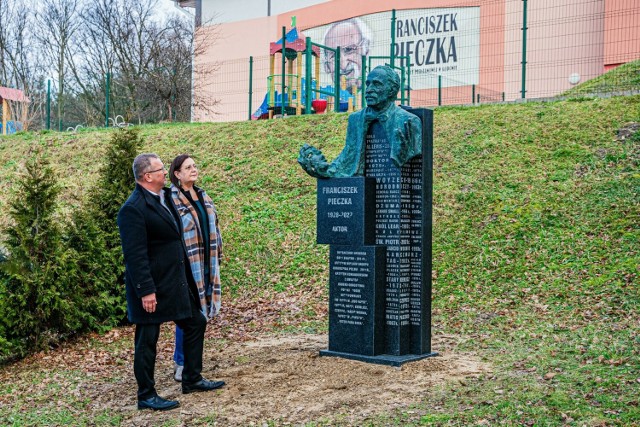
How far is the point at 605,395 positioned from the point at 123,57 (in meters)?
32.0

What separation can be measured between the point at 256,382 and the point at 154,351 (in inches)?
36.2

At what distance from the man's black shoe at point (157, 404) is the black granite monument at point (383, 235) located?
164 cm

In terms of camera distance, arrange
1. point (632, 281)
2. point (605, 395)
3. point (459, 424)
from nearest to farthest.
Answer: point (459, 424) < point (605, 395) < point (632, 281)

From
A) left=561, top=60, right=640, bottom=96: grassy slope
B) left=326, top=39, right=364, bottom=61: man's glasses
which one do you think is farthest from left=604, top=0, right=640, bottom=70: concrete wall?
left=326, top=39, right=364, bottom=61: man's glasses

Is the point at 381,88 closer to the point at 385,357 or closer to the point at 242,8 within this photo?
the point at 385,357

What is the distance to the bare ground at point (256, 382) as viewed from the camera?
539 centimetres

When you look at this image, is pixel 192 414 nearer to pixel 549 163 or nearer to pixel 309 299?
pixel 309 299

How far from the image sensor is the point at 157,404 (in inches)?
221

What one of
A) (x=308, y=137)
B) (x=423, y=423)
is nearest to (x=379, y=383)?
(x=423, y=423)

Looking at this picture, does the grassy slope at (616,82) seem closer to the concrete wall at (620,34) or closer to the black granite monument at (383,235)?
the concrete wall at (620,34)

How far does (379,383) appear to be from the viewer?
5.89m

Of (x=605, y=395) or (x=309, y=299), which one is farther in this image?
(x=309, y=299)

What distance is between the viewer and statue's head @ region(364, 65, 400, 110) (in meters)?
6.61

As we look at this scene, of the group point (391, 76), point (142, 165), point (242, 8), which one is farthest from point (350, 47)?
point (142, 165)
